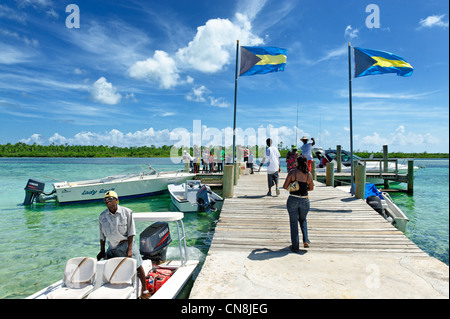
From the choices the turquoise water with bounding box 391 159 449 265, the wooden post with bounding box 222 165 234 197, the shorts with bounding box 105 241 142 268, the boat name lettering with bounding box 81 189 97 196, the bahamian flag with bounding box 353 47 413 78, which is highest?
the bahamian flag with bounding box 353 47 413 78

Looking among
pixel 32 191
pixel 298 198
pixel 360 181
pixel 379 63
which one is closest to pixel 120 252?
pixel 298 198

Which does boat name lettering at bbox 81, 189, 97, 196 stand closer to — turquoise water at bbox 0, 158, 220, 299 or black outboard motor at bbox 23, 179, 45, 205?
turquoise water at bbox 0, 158, 220, 299

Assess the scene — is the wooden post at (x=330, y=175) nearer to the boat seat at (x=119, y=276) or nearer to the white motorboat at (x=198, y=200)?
the white motorboat at (x=198, y=200)

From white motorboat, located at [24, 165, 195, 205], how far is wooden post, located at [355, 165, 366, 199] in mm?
12811

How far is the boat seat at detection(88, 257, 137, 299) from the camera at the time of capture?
3.84 metres

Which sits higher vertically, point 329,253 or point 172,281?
point 329,253

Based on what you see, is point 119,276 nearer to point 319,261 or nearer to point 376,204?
point 319,261

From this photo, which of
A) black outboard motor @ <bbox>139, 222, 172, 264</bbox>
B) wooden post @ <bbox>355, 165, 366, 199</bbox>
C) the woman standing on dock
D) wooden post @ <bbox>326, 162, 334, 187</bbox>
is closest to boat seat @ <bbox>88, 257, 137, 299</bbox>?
black outboard motor @ <bbox>139, 222, 172, 264</bbox>

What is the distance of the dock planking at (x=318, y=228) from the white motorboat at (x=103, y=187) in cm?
1135

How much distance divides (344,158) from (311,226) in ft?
69.4

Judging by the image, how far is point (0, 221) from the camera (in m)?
14.0

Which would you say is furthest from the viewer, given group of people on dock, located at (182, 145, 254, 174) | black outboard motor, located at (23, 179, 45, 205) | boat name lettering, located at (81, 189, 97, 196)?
group of people on dock, located at (182, 145, 254, 174)
